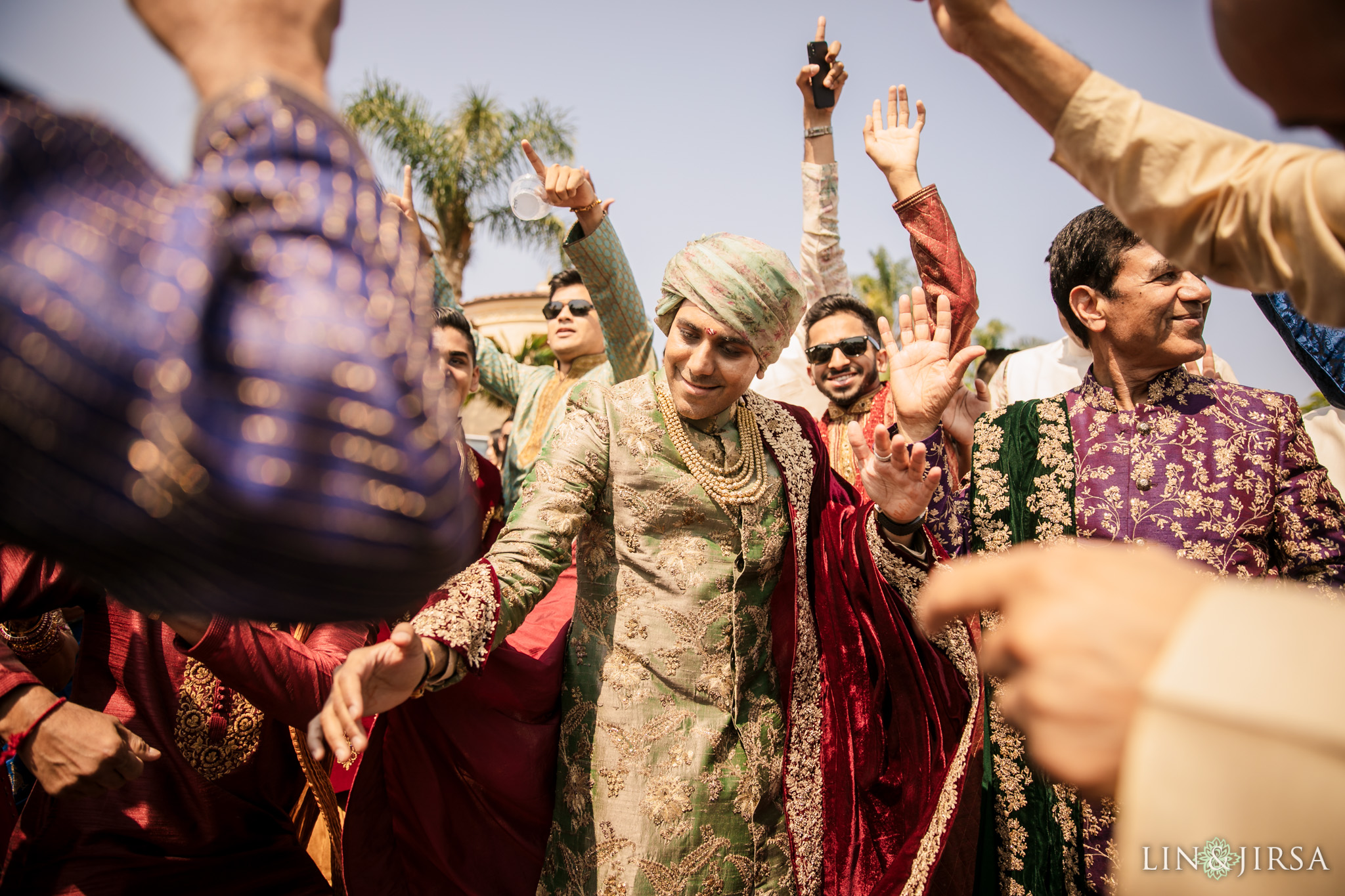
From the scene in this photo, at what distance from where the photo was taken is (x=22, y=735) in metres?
1.74

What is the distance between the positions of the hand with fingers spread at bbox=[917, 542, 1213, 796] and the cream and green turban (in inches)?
67.2

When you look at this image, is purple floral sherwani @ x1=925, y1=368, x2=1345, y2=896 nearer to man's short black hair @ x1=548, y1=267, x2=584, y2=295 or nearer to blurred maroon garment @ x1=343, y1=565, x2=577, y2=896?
blurred maroon garment @ x1=343, y1=565, x2=577, y2=896

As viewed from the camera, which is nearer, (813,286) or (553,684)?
(553,684)

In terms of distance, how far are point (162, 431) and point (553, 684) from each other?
170cm

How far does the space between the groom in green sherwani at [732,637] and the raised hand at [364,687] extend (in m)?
0.28

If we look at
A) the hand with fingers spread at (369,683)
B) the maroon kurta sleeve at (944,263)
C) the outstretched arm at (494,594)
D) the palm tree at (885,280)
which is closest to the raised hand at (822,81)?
the maroon kurta sleeve at (944,263)

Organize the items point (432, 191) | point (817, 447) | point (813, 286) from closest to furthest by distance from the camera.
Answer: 1. point (817, 447)
2. point (813, 286)
3. point (432, 191)

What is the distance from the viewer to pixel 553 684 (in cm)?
219

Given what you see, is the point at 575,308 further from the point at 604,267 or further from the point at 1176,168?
the point at 1176,168

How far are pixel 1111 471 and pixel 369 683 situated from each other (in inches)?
79.2

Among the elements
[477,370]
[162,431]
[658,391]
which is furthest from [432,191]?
[162,431]

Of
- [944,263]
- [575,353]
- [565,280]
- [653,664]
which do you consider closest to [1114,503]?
[944,263]

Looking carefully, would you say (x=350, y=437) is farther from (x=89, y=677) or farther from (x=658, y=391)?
(x=89, y=677)

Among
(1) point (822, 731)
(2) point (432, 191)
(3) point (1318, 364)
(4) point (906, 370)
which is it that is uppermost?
(2) point (432, 191)
